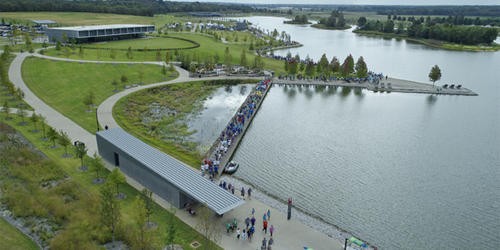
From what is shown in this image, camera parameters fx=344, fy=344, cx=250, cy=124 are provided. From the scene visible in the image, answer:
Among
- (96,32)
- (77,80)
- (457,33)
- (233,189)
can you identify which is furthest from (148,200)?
(457,33)

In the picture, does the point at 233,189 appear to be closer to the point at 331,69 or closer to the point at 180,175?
the point at 180,175

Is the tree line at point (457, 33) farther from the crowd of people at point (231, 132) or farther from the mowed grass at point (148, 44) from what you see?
the crowd of people at point (231, 132)

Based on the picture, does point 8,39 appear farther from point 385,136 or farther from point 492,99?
point 492,99

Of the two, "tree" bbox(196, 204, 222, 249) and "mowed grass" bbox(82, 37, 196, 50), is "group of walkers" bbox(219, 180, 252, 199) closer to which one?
"tree" bbox(196, 204, 222, 249)

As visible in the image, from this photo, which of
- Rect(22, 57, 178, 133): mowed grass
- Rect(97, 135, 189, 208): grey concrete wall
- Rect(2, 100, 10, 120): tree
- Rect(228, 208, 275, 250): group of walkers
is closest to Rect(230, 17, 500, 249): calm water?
Rect(228, 208, 275, 250): group of walkers

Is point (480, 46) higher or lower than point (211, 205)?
higher

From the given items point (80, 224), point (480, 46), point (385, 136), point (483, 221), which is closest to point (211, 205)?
point (80, 224)

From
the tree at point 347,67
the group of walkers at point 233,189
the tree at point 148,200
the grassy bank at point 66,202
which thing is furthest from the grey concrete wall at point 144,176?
the tree at point 347,67
